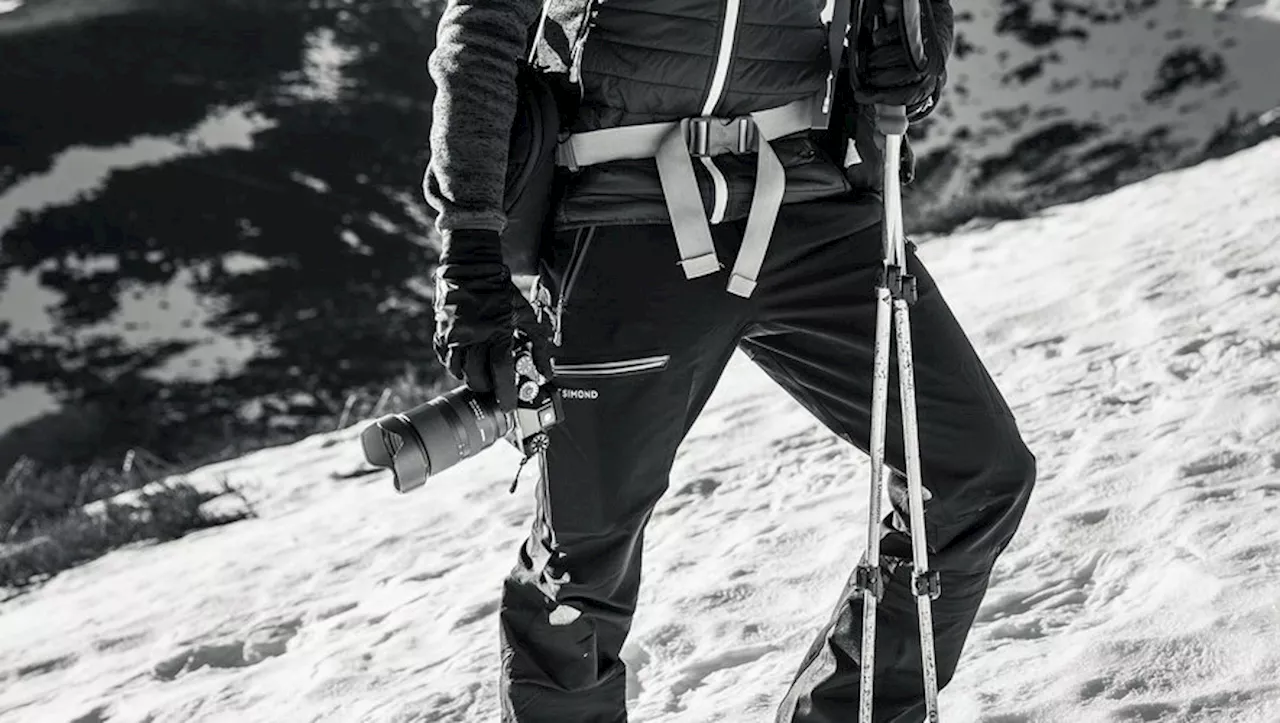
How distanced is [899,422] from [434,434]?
912 millimetres

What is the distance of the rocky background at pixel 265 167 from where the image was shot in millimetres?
16125

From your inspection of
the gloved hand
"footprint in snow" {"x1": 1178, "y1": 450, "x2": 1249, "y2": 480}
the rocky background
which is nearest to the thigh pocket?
the gloved hand

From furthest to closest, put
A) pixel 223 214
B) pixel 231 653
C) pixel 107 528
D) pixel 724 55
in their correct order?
pixel 223 214
pixel 107 528
pixel 231 653
pixel 724 55

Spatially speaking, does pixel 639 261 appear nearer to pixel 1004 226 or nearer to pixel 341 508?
pixel 341 508

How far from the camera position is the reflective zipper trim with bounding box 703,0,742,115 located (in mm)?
2424

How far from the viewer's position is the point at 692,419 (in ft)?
8.76

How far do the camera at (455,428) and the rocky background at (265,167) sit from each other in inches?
412

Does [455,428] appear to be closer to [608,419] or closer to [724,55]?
[608,419]

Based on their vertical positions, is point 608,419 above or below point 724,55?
below

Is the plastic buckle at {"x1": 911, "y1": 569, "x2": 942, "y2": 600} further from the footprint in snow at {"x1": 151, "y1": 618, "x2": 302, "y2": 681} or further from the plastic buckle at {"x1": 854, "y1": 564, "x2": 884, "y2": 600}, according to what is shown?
the footprint in snow at {"x1": 151, "y1": 618, "x2": 302, "y2": 681}

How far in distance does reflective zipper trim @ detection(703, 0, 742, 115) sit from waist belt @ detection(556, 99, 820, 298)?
1.4 inches

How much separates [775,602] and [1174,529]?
115 cm

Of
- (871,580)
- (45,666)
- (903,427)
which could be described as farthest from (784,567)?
(45,666)

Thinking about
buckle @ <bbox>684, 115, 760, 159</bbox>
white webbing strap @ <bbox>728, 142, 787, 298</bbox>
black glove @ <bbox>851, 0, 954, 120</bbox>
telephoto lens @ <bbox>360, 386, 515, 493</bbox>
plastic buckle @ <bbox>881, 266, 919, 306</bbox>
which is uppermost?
black glove @ <bbox>851, 0, 954, 120</bbox>
